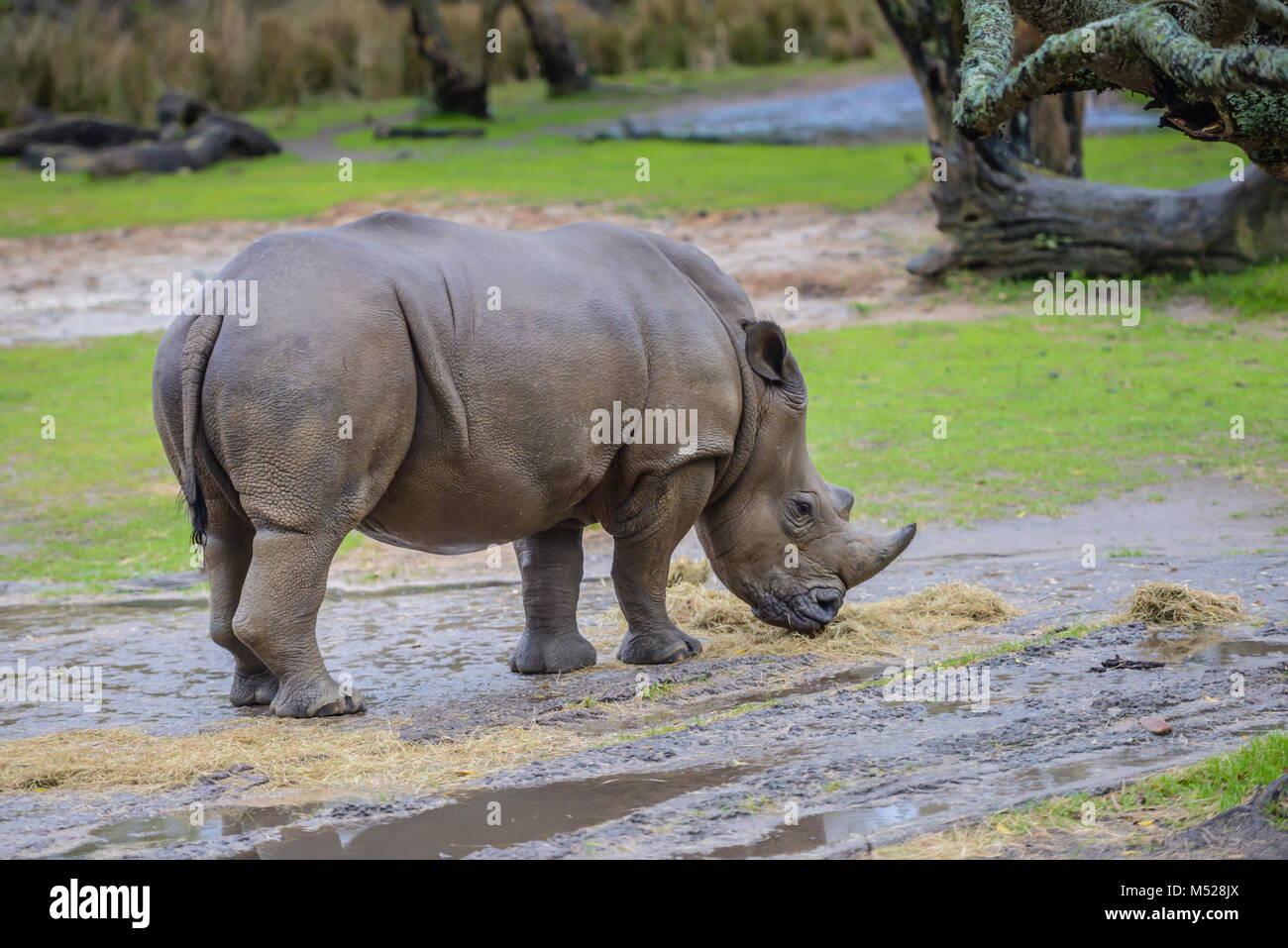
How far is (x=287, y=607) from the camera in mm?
6613

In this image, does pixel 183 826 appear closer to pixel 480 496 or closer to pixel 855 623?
pixel 480 496

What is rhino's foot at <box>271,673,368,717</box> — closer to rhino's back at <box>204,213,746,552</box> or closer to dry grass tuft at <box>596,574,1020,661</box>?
rhino's back at <box>204,213,746,552</box>

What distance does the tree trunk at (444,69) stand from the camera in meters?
29.1

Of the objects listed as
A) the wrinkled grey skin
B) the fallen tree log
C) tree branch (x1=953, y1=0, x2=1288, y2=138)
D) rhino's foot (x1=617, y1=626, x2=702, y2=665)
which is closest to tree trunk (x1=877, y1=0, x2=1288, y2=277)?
the wrinkled grey skin

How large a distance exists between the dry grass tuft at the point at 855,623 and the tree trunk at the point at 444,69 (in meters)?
22.0

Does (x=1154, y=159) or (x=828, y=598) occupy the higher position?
(x=1154, y=159)

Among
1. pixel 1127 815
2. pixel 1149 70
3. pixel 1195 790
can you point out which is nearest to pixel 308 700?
pixel 1127 815

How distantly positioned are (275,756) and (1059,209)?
40.5 ft

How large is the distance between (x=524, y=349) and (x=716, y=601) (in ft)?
8.03

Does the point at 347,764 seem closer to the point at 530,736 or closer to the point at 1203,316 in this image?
the point at 530,736

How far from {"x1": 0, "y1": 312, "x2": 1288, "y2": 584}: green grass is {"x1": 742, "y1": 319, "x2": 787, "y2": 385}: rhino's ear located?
10.8 feet

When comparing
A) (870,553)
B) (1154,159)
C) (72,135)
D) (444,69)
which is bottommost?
(870,553)

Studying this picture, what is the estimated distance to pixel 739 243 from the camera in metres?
18.7
